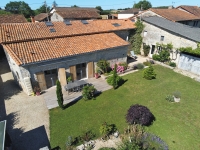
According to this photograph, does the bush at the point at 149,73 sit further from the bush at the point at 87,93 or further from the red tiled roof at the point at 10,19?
the red tiled roof at the point at 10,19

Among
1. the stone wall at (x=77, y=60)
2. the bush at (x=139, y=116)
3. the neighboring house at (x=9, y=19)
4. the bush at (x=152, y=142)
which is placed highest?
the neighboring house at (x=9, y=19)

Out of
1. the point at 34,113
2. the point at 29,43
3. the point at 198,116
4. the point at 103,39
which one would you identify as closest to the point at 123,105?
the point at 198,116

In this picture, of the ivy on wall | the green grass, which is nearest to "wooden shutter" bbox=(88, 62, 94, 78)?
the green grass

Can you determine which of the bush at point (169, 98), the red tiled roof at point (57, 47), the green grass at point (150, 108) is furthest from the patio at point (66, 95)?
the bush at point (169, 98)

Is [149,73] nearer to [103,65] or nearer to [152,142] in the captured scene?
[103,65]

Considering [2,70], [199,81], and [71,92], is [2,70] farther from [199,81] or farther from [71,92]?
[199,81]
